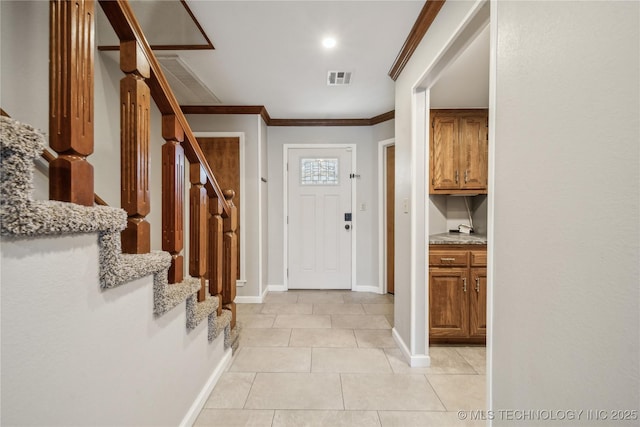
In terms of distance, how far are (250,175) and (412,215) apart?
2.18 m

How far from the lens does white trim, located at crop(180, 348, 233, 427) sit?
1.46 meters

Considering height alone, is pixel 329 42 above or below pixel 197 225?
above

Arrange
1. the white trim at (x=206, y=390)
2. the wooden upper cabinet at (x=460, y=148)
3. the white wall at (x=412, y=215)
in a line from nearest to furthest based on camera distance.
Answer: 1. the white trim at (x=206, y=390)
2. the white wall at (x=412, y=215)
3. the wooden upper cabinet at (x=460, y=148)

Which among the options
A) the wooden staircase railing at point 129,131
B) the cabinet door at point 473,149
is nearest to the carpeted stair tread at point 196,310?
the wooden staircase railing at point 129,131

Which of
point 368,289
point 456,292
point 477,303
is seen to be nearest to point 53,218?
point 456,292

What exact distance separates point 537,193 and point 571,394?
573mm

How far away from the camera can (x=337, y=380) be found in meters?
1.91

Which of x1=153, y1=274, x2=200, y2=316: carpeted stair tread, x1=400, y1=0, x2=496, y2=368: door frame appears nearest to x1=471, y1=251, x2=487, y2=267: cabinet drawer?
x1=400, y1=0, x2=496, y2=368: door frame

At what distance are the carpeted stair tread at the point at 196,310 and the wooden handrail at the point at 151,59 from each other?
0.75m

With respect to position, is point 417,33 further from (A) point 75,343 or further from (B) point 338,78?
(A) point 75,343

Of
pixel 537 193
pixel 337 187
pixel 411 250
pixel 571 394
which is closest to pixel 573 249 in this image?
pixel 537 193

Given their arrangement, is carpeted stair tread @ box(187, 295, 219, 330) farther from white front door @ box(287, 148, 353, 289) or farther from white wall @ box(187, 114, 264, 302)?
white front door @ box(287, 148, 353, 289)

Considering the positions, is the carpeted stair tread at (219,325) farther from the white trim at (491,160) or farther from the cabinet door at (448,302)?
the cabinet door at (448,302)

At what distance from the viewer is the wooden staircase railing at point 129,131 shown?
29.6 inches
